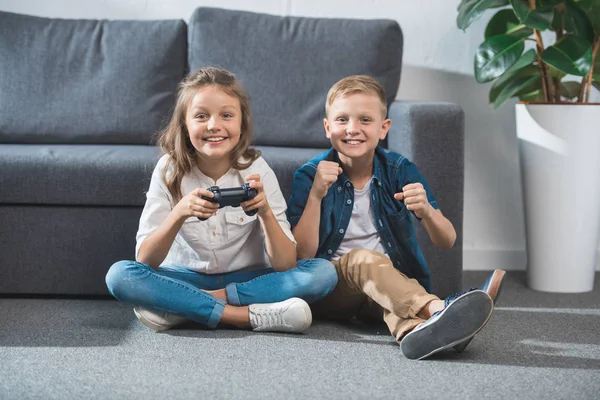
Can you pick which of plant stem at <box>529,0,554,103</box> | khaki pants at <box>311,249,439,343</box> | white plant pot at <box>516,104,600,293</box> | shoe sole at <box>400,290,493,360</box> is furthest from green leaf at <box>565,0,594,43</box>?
shoe sole at <box>400,290,493,360</box>

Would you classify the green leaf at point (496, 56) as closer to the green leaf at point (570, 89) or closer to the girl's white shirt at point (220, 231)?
the green leaf at point (570, 89)

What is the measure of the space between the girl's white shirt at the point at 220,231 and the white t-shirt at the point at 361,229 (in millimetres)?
159

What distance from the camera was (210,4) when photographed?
2.95m

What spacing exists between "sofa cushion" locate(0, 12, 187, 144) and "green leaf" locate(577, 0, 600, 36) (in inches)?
52.3

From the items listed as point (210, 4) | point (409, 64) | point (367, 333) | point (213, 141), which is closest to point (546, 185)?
point (409, 64)

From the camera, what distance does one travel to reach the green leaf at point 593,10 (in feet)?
7.88

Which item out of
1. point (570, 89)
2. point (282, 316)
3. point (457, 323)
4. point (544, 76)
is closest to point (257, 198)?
point (282, 316)

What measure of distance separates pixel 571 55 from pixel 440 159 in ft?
1.82

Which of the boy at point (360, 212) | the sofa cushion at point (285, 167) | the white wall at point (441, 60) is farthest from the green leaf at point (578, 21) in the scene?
the sofa cushion at point (285, 167)

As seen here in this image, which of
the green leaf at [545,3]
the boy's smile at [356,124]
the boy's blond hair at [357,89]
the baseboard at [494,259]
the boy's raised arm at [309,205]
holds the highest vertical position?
the green leaf at [545,3]

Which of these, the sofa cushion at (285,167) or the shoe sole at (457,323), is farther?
the sofa cushion at (285,167)

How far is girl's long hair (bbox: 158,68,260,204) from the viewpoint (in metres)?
1.90

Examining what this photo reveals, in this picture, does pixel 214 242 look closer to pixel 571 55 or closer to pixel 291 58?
pixel 291 58

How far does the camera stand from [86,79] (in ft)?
8.70
